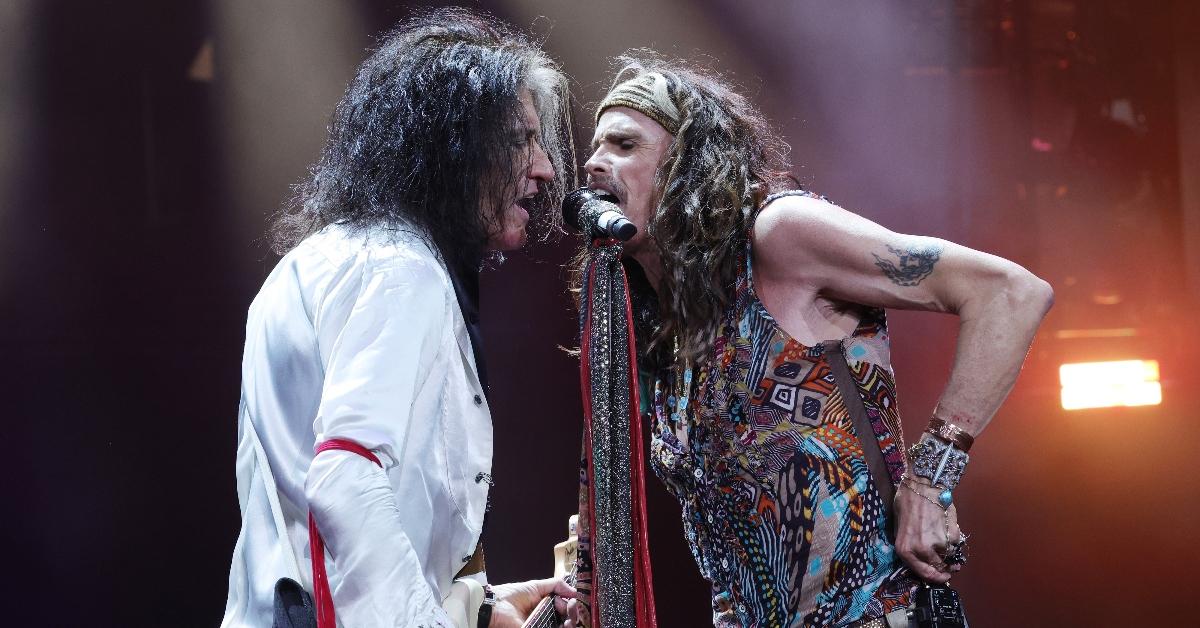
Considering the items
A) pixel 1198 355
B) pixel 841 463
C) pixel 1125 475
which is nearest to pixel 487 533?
pixel 841 463

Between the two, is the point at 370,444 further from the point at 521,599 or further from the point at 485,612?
the point at 521,599

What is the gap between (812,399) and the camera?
1.81m

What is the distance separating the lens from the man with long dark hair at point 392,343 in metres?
1.31

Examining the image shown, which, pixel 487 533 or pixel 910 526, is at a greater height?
pixel 910 526

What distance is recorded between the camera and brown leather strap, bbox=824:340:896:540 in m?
1.80

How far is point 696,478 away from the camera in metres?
1.91

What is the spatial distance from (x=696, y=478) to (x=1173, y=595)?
2254 mm

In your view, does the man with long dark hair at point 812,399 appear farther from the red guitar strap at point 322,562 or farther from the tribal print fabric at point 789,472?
the red guitar strap at point 322,562

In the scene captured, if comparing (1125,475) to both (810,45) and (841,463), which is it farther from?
(841,463)

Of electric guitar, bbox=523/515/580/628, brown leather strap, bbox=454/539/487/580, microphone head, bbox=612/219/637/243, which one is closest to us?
microphone head, bbox=612/219/637/243

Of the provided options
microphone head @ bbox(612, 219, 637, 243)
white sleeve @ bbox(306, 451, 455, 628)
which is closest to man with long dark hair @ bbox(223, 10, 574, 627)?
white sleeve @ bbox(306, 451, 455, 628)

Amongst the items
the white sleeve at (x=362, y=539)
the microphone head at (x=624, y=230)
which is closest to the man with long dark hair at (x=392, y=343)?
the white sleeve at (x=362, y=539)

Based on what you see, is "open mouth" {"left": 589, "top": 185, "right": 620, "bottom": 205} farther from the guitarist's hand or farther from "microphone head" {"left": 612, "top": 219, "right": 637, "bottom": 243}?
the guitarist's hand

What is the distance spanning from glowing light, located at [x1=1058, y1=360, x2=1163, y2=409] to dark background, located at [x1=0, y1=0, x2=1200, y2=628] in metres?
0.04
